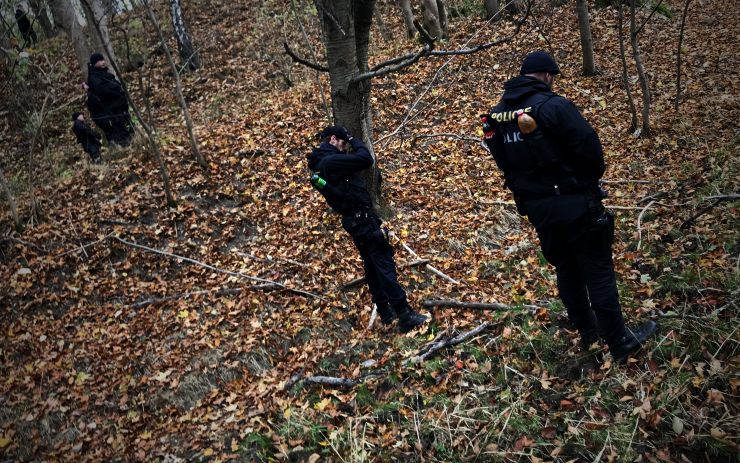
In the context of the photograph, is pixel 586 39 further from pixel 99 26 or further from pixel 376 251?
pixel 99 26

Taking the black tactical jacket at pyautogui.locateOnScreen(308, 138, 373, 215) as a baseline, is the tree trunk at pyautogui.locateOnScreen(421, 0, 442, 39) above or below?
above

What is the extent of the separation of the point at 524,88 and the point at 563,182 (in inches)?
31.6

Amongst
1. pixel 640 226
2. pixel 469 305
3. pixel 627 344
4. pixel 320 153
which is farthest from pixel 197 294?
pixel 640 226

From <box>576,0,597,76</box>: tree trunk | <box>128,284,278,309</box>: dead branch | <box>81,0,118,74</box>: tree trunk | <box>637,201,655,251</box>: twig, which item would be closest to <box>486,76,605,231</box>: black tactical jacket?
<box>637,201,655,251</box>: twig

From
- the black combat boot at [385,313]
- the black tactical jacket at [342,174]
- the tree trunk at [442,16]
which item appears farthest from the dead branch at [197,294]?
the tree trunk at [442,16]

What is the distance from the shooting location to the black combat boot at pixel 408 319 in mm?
5219

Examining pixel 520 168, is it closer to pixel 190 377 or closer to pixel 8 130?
pixel 190 377

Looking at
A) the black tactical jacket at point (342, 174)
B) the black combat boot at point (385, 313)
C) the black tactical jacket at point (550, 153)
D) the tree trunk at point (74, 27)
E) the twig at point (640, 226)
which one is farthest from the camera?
the tree trunk at point (74, 27)

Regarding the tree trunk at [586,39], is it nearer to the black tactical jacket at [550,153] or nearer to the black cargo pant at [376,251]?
→ the black tactical jacket at [550,153]

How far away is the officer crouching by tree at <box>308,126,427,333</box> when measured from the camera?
4957mm

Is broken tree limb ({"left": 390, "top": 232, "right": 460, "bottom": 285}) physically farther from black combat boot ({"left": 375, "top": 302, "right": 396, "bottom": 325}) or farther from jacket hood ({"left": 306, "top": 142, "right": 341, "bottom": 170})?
jacket hood ({"left": 306, "top": 142, "right": 341, "bottom": 170})

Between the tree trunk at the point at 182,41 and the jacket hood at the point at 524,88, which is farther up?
the tree trunk at the point at 182,41

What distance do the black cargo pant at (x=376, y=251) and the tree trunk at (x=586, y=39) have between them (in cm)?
780

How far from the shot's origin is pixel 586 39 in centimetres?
1021
